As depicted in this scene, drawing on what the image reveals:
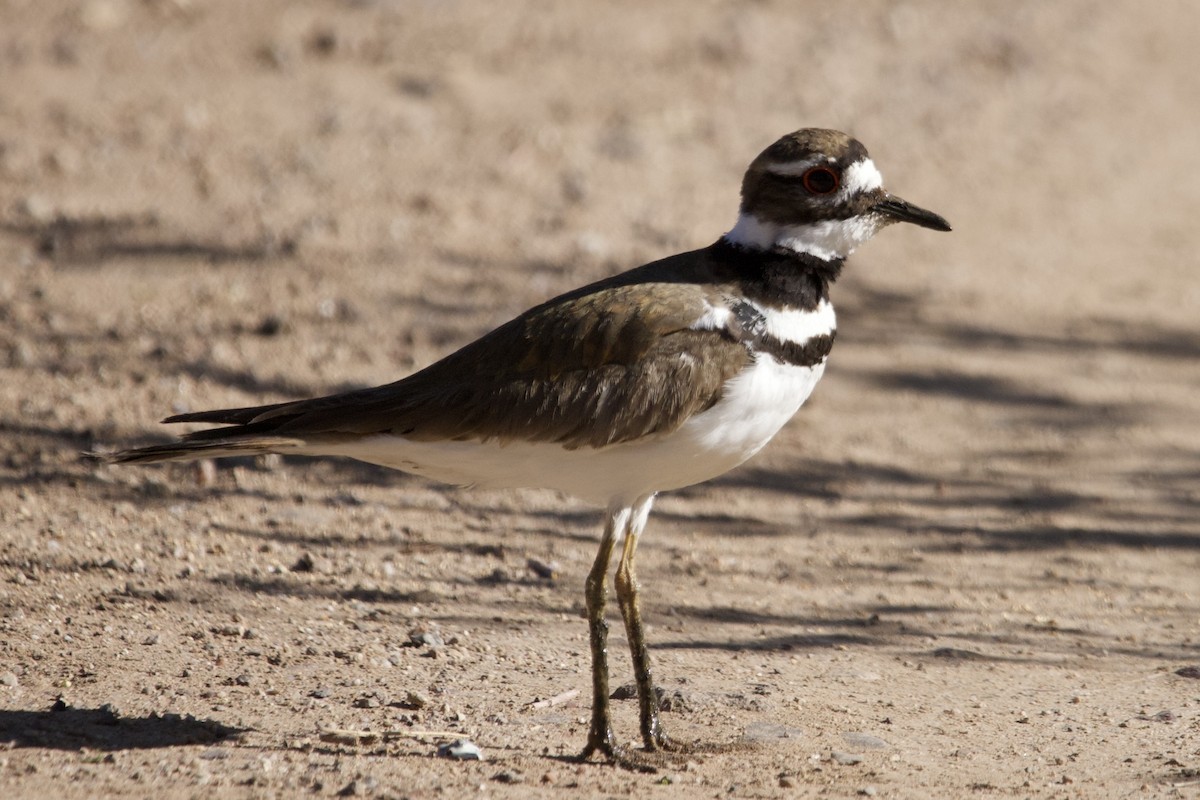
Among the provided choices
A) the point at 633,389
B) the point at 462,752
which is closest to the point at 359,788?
the point at 462,752

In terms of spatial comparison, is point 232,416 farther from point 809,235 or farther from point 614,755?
point 809,235

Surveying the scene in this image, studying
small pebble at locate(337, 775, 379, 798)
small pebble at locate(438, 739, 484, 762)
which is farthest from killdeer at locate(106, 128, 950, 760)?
small pebble at locate(337, 775, 379, 798)

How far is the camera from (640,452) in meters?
5.05

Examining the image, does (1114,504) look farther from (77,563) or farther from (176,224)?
(176,224)

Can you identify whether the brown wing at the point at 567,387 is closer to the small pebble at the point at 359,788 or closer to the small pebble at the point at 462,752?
the small pebble at the point at 462,752

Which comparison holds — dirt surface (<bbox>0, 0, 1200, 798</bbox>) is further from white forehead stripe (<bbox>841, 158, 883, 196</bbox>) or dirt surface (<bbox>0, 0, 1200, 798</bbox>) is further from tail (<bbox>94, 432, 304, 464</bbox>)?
white forehead stripe (<bbox>841, 158, 883, 196</bbox>)

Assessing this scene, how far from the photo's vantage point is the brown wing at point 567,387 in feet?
16.4

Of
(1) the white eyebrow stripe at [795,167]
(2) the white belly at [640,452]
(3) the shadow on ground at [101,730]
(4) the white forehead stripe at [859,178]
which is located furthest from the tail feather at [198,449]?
(4) the white forehead stripe at [859,178]

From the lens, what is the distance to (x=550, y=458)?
512 cm

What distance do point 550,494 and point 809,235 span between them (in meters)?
2.65

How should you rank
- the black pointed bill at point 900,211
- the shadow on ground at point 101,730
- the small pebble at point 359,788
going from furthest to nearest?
the black pointed bill at point 900,211 → the shadow on ground at point 101,730 → the small pebble at point 359,788

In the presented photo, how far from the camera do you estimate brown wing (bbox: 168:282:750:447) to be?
500 cm

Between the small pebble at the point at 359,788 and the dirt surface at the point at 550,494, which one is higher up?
the dirt surface at the point at 550,494

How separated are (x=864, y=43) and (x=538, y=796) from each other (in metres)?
8.69
